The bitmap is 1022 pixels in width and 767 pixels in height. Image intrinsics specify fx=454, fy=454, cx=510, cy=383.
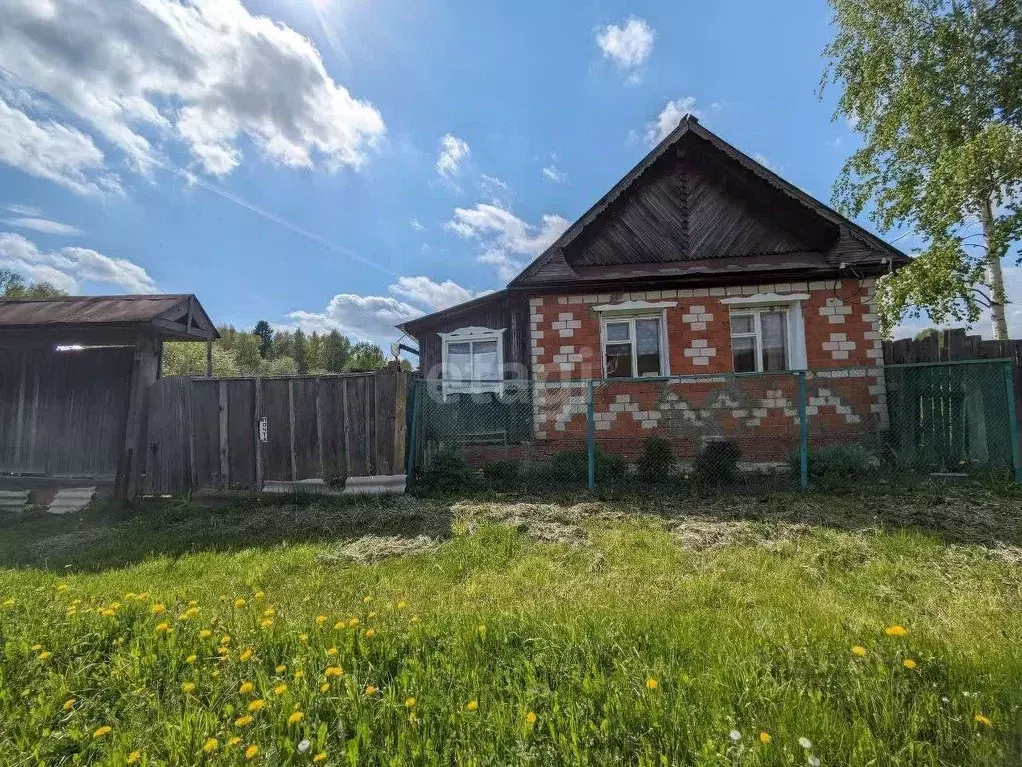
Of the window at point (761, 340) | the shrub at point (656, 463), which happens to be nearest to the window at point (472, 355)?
the shrub at point (656, 463)

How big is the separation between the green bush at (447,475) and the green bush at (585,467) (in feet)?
5.04

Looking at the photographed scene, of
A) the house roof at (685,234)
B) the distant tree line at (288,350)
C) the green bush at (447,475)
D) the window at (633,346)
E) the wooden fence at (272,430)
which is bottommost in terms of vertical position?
the green bush at (447,475)

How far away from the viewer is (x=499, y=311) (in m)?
12.0

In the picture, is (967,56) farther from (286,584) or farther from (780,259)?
(286,584)

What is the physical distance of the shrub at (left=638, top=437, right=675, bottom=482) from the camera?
788 cm

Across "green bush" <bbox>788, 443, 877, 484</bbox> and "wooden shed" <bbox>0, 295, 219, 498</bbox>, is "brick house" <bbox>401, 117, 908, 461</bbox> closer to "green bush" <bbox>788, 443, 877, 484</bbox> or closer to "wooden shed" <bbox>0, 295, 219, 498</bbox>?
"green bush" <bbox>788, 443, 877, 484</bbox>

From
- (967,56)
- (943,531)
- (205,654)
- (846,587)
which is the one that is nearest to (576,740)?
(205,654)

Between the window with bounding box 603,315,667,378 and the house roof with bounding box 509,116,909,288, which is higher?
the house roof with bounding box 509,116,909,288

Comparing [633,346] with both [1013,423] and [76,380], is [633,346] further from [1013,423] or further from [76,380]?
[76,380]

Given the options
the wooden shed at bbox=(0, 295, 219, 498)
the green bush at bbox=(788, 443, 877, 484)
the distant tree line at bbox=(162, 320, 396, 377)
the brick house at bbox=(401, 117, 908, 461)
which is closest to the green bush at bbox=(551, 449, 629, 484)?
the brick house at bbox=(401, 117, 908, 461)

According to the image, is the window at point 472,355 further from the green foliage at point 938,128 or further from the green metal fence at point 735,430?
the green foliage at point 938,128

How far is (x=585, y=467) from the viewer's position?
26.6ft

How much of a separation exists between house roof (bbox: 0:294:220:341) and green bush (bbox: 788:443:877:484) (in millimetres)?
11070

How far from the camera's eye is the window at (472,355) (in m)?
11.9
